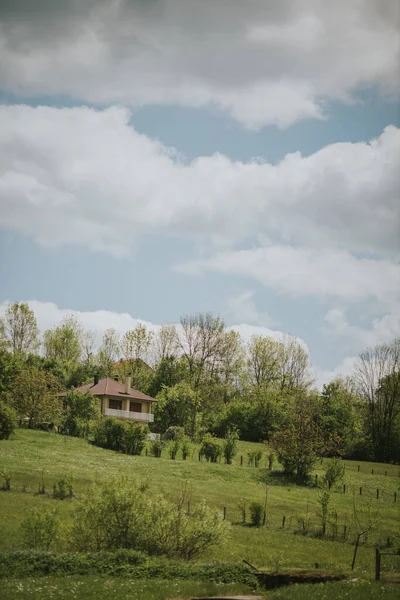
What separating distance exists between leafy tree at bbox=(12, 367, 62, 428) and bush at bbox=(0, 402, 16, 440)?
8.56 meters

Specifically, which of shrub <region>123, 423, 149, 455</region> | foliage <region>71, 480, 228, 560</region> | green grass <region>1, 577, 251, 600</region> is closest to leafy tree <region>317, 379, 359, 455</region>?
shrub <region>123, 423, 149, 455</region>

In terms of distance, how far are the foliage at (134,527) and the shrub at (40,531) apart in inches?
32.2

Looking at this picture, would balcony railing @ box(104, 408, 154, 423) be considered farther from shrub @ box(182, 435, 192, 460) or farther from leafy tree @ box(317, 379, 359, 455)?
leafy tree @ box(317, 379, 359, 455)

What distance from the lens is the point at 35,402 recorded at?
54219mm

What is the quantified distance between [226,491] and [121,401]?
97.0 ft

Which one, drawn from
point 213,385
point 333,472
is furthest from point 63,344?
point 333,472

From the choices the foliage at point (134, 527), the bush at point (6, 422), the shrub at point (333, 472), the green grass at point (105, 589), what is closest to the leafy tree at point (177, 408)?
the bush at point (6, 422)

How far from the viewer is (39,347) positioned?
3524 inches

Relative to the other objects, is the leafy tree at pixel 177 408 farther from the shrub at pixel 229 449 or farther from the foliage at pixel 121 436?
the foliage at pixel 121 436

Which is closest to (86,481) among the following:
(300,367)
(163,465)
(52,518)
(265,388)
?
(163,465)

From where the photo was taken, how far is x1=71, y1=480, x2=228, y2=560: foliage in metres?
22.2

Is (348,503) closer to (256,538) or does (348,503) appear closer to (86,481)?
(256,538)

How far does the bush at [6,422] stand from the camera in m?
44.5

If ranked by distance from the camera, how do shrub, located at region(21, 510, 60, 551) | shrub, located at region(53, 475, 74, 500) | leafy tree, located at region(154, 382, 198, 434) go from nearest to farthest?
shrub, located at region(21, 510, 60, 551) → shrub, located at region(53, 475, 74, 500) → leafy tree, located at region(154, 382, 198, 434)
